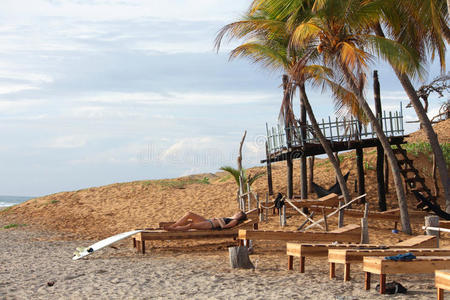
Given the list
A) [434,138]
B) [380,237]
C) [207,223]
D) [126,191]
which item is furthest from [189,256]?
[126,191]

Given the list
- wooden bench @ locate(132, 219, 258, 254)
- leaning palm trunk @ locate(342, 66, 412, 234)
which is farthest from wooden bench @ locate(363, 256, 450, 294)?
leaning palm trunk @ locate(342, 66, 412, 234)

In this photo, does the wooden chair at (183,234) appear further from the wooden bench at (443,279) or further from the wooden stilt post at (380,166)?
the wooden stilt post at (380,166)

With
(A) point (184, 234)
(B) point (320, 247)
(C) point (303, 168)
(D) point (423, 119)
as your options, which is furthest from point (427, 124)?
(B) point (320, 247)

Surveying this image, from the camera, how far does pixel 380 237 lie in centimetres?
1270

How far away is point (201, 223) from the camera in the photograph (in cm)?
1096

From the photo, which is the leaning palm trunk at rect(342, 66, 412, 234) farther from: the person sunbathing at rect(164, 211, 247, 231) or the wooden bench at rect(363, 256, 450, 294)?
the wooden bench at rect(363, 256, 450, 294)

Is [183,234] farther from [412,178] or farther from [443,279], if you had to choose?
[412,178]

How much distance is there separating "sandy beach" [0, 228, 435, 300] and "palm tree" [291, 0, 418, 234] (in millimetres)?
4920

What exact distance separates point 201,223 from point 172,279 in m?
3.00

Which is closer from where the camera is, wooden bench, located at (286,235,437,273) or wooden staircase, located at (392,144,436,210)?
wooden bench, located at (286,235,437,273)

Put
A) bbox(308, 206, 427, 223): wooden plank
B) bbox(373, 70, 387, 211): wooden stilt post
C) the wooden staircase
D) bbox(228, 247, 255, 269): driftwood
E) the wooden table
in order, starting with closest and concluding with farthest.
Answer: the wooden table
bbox(228, 247, 255, 269): driftwood
bbox(308, 206, 427, 223): wooden plank
bbox(373, 70, 387, 211): wooden stilt post
the wooden staircase

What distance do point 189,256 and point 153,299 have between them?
3.89 metres

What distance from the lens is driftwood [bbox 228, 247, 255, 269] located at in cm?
873

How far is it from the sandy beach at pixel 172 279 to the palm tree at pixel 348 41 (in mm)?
4920
